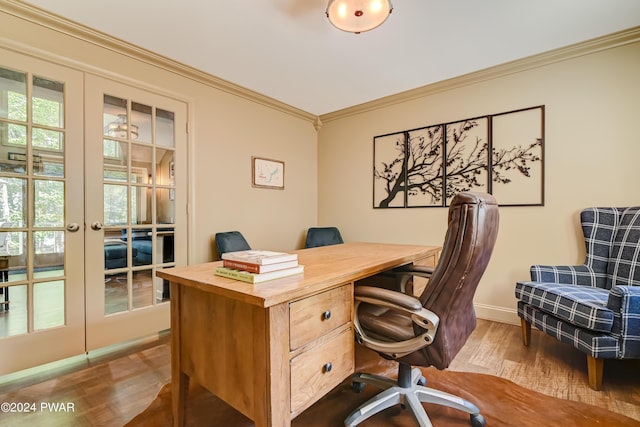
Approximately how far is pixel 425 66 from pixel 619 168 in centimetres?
172

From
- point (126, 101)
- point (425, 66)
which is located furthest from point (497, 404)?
point (126, 101)

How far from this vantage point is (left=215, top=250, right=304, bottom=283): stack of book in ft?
3.36

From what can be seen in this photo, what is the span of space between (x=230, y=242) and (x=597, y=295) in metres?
→ 2.82

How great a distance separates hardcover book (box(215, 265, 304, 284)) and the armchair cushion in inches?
67.9

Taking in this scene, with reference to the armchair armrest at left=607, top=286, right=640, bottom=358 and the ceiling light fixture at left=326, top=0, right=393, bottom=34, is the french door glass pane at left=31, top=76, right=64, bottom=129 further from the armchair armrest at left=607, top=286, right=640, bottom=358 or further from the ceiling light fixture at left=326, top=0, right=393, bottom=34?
the armchair armrest at left=607, top=286, right=640, bottom=358

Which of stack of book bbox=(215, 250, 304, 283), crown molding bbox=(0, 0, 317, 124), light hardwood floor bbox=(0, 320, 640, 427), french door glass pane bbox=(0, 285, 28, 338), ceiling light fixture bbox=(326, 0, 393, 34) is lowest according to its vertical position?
light hardwood floor bbox=(0, 320, 640, 427)

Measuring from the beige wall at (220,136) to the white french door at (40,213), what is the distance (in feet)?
0.66

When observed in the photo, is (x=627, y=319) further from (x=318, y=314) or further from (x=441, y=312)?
(x=318, y=314)

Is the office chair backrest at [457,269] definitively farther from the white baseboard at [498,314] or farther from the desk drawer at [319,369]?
the white baseboard at [498,314]

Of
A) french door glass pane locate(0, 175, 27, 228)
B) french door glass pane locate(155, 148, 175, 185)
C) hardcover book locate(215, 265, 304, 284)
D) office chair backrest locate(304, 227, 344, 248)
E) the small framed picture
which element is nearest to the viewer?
hardcover book locate(215, 265, 304, 284)

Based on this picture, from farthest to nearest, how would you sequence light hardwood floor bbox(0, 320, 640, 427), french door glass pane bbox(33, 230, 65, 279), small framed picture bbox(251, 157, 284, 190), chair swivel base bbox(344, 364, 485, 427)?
small framed picture bbox(251, 157, 284, 190)
french door glass pane bbox(33, 230, 65, 279)
light hardwood floor bbox(0, 320, 640, 427)
chair swivel base bbox(344, 364, 485, 427)

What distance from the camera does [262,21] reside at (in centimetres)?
198

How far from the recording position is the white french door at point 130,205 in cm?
212

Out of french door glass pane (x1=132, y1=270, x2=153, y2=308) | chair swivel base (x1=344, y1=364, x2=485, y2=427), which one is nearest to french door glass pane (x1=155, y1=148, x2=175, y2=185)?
french door glass pane (x1=132, y1=270, x2=153, y2=308)
